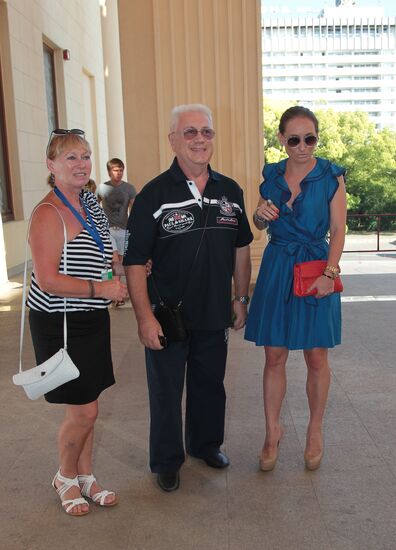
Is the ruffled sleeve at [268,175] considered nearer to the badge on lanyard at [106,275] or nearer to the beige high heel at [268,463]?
the badge on lanyard at [106,275]

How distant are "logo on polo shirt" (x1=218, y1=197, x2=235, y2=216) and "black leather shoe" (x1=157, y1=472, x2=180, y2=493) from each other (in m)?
1.27

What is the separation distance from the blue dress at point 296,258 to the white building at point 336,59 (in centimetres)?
13578

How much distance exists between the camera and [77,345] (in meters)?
2.58

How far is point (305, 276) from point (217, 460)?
106 centimetres

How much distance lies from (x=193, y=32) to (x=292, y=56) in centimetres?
13645

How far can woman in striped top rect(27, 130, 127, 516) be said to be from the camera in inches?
95.7

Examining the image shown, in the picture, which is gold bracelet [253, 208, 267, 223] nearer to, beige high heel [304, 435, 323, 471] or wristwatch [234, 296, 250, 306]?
wristwatch [234, 296, 250, 306]

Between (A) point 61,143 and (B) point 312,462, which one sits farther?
(B) point 312,462

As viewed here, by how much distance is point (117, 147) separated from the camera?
70.0ft

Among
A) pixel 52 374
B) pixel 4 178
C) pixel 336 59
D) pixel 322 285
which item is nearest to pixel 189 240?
pixel 322 285

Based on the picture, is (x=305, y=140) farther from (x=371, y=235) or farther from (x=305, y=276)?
(x=371, y=235)

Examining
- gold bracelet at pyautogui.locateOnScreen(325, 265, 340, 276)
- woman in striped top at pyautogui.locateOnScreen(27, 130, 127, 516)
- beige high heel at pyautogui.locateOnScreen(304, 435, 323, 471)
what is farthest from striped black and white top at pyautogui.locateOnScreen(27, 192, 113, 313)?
beige high heel at pyautogui.locateOnScreen(304, 435, 323, 471)

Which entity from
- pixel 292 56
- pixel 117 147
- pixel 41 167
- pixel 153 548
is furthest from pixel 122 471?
pixel 292 56

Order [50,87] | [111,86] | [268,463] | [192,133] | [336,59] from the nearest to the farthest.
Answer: [192,133], [268,463], [50,87], [111,86], [336,59]
